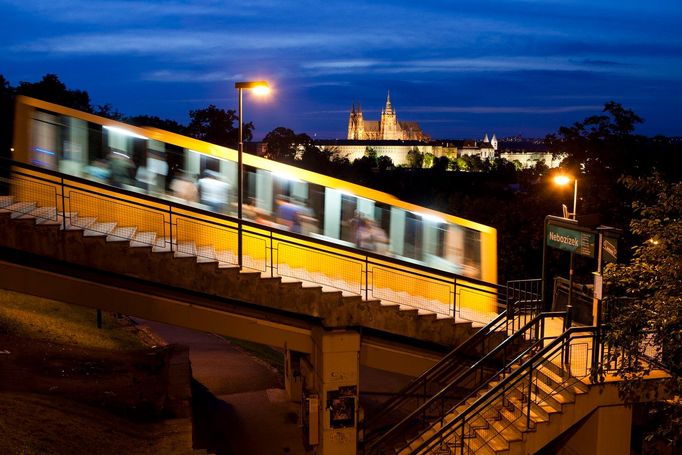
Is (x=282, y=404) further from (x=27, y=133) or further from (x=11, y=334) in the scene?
(x=27, y=133)

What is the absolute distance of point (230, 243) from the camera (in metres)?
12.7

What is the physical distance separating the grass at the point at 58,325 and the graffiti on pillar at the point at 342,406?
10.7 m

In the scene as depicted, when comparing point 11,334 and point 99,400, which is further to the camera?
point 11,334

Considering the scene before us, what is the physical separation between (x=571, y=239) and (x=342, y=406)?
17.2 feet

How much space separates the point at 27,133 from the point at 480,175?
223 ft

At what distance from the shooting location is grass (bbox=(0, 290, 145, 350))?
1902cm

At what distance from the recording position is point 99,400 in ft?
47.0

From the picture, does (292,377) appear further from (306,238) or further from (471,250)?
(306,238)

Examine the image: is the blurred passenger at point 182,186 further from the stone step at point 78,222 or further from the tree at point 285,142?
the tree at point 285,142

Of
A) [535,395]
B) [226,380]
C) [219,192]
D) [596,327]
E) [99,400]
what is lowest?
[226,380]

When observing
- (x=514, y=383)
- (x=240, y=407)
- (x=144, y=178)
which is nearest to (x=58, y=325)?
(x=240, y=407)

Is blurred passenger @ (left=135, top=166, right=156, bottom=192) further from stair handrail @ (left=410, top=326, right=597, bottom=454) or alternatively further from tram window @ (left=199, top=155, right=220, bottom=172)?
stair handrail @ (left=410, top=326, right=597, bottom=454)

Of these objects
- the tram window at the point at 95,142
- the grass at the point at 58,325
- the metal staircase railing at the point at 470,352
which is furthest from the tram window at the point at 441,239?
the grass at the point at 58,325

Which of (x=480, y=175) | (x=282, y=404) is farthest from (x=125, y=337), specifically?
(x=480, y=175)
